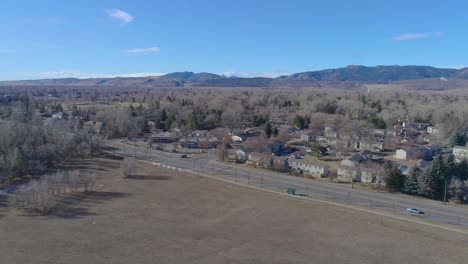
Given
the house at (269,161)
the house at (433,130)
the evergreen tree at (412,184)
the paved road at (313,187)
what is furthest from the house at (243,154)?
the house at (433,130)

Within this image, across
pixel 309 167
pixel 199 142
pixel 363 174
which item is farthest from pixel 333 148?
pixel 199 142

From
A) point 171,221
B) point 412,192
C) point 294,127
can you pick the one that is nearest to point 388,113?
point 294,127

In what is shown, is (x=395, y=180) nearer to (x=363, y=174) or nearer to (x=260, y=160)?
(x=363, y=174)

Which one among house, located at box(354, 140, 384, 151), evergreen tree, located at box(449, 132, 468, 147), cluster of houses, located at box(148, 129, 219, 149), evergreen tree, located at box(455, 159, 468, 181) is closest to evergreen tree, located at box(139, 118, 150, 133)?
cluster of houses, located at box(148, 129, 219, 149)

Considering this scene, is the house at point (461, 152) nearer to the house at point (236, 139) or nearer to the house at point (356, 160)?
the house at point (356, 160)

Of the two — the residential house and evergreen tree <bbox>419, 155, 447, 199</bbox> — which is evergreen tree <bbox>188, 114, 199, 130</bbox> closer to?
the residential house

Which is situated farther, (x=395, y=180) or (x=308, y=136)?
(x=308, y=136)

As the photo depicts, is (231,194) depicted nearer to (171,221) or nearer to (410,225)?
(171,221)
